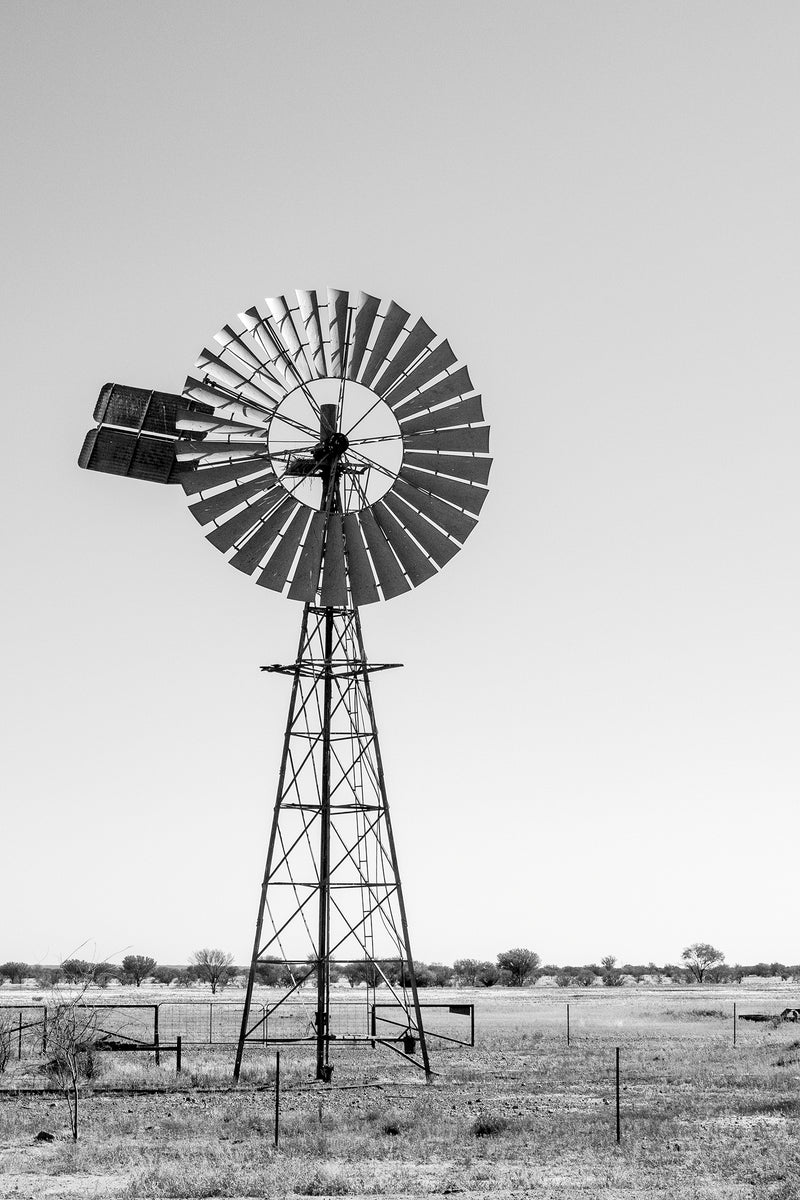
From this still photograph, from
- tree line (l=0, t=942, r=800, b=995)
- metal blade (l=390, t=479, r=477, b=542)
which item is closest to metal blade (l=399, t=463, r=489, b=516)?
metal blade (l=390, t=479, r=477, b=542)

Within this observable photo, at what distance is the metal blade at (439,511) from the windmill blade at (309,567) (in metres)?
1.81

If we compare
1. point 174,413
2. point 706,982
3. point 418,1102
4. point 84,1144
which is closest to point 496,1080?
point 418,1102

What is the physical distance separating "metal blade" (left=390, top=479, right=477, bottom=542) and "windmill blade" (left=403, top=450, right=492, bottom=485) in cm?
49

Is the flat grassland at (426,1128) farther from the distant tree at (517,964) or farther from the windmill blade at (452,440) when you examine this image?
the distant tree at (517,964)

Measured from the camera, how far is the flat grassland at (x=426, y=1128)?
1591 centimetres

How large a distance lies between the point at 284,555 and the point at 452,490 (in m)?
3.48

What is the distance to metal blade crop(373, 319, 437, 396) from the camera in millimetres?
25203

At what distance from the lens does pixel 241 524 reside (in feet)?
82.0

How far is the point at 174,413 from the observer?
82.1 ft

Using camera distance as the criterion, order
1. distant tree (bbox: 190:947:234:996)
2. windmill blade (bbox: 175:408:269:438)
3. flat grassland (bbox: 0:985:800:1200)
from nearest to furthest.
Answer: flat grassland (bbox: 0:985:800:1200)
windmill blade (bbox: 175:408:269:438)
distant tree (bbox: 190:947:234:996)

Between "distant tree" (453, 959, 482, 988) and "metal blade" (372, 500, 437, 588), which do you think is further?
"distant tree" (453, 959, 482, 988)

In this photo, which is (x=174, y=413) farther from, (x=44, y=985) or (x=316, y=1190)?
(x=44, y=985)

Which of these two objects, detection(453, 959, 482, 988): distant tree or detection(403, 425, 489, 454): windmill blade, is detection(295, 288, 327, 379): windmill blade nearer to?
detection(403, 425, 489, 454): windmill blade

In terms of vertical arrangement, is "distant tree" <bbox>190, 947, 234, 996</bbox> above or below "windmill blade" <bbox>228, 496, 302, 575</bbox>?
below
